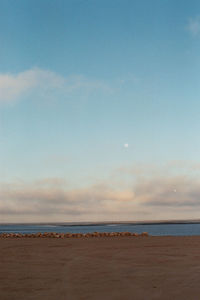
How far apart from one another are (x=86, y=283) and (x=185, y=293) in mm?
1979

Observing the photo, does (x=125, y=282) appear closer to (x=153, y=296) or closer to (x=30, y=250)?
(x=153, y=296)

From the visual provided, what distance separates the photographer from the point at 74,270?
A: 8477mm

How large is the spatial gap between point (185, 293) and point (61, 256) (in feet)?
18.3

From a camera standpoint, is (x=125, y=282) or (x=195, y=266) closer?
(x=125, y=282)

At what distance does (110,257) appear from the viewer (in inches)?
421

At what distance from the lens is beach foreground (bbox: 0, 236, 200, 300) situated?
6301 millimetres

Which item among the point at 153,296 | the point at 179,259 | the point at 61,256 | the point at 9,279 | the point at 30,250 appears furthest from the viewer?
the point at 30,250

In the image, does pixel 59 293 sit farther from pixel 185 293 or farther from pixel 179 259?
pixel 179 259

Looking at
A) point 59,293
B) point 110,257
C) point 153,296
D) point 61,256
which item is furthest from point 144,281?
point 61,256

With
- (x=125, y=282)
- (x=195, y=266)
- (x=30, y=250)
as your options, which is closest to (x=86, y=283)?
(x=125, y=282)

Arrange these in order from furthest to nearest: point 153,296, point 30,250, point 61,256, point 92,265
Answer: point 30,250 → point 61,256 → point 92,265 → point 153,296

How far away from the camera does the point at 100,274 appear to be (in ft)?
26.0

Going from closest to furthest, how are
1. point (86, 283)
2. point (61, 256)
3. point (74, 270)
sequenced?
point (86, 283) < point (74, 270) < point (61, 256)

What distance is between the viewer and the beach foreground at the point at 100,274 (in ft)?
20.7
